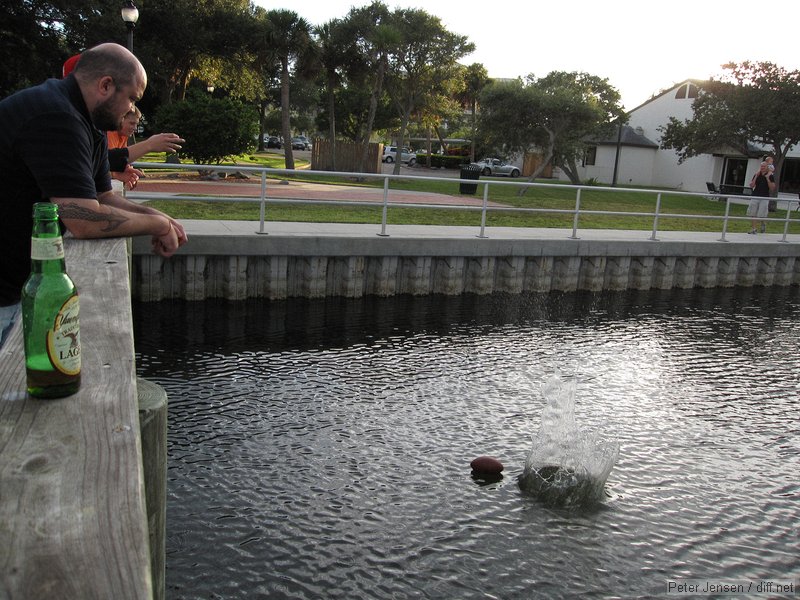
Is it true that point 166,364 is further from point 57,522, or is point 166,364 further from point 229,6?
point 229,6

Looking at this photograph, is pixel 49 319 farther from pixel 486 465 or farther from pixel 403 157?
pixel 403 157

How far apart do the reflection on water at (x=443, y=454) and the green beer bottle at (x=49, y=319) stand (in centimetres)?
310

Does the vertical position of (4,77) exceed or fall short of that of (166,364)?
it exceeds it

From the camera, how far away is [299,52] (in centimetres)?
3027

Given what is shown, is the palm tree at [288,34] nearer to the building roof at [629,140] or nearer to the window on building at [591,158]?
the building roof at [629,140]

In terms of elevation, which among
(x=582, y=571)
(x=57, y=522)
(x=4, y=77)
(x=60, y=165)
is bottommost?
(x=582, y=571)

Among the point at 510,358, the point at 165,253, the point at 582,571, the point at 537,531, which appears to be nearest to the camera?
the point at 165,253

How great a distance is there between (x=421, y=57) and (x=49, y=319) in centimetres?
3804

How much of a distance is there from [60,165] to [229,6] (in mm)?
36596

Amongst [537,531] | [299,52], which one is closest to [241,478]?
[537,531]

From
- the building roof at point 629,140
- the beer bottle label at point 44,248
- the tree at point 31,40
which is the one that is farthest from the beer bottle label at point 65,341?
the building roof at point 629,140

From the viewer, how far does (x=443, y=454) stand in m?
6.31

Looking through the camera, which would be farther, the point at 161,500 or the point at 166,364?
the point at 166,364

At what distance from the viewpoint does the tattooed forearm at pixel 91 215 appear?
8.79 feet
